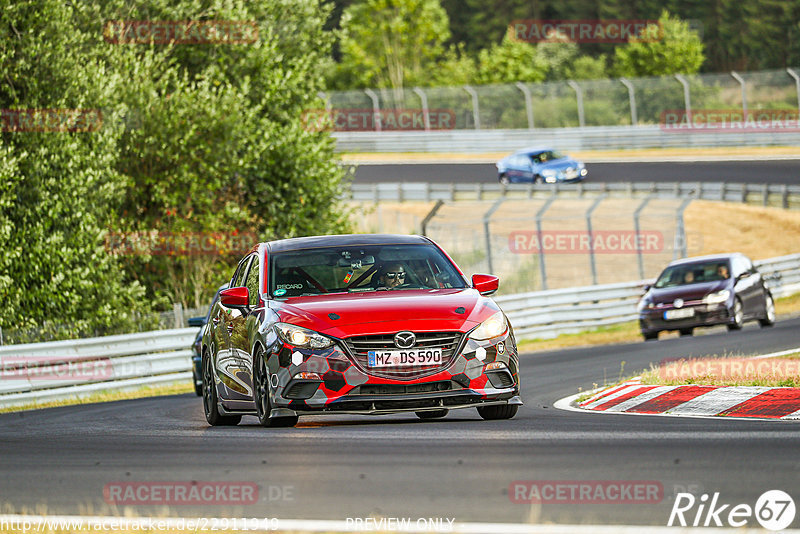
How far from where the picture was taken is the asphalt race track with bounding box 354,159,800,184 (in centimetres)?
4975

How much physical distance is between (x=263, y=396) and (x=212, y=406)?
1.61 meters

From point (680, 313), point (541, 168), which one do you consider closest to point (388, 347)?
point (680, 313)

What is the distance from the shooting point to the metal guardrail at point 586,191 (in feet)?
150

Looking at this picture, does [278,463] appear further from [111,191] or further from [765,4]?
[765,4]

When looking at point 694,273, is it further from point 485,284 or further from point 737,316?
point 485,284

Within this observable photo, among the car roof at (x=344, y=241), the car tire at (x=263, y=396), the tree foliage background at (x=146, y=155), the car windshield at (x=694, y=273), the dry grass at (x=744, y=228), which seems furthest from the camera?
the dry grass at (x=744, y=228)

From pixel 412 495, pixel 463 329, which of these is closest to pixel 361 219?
pixel 463 329

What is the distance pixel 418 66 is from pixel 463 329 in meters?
83.1

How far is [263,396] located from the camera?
9789mm

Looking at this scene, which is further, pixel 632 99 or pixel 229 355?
pixel 632 99

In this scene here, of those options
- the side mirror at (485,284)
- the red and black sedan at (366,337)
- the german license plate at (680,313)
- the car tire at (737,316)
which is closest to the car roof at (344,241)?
the red and black sedan at (366,337)

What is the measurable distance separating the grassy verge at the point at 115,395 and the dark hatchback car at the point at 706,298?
835cm

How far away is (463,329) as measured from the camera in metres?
9.38

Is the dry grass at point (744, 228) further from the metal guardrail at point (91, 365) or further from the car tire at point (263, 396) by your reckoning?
the car tire at point (263, 396)
